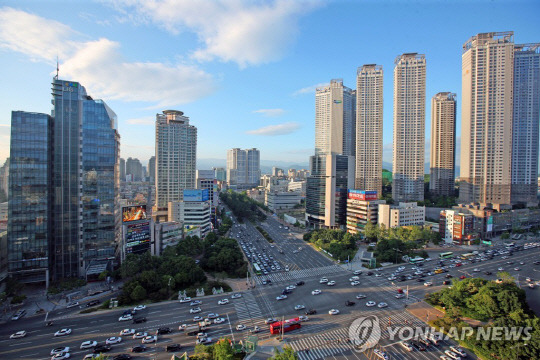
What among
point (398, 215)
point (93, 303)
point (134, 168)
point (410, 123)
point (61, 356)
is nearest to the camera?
point (61, 356)

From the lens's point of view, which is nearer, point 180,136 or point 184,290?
point 184,290

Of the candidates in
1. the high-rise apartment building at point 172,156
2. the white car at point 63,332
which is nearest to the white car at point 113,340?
the white car at point 63,332

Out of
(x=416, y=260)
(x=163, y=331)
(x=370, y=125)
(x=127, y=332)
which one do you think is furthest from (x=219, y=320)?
(x=370, y=125)

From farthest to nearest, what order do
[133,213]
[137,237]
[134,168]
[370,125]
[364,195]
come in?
1. [134,168]
2. [370,125]
3. [364,195]
4. [133,213]
5. [137,237]

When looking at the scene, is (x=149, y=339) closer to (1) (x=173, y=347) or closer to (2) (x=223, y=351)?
(1) (x=173, y=347)

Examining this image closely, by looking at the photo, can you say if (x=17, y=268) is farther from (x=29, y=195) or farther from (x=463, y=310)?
(x=463, y=310)

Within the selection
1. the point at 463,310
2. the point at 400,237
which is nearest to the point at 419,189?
the point at 400,237

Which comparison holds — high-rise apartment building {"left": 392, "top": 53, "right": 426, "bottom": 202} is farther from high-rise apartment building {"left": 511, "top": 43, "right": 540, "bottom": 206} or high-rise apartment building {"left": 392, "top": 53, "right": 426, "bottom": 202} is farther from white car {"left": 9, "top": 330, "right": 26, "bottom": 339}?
white car {"left": 9, "top": 330, "right": 26, "bottom": 339}

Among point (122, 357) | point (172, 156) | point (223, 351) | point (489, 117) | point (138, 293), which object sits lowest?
point (122, 357)
